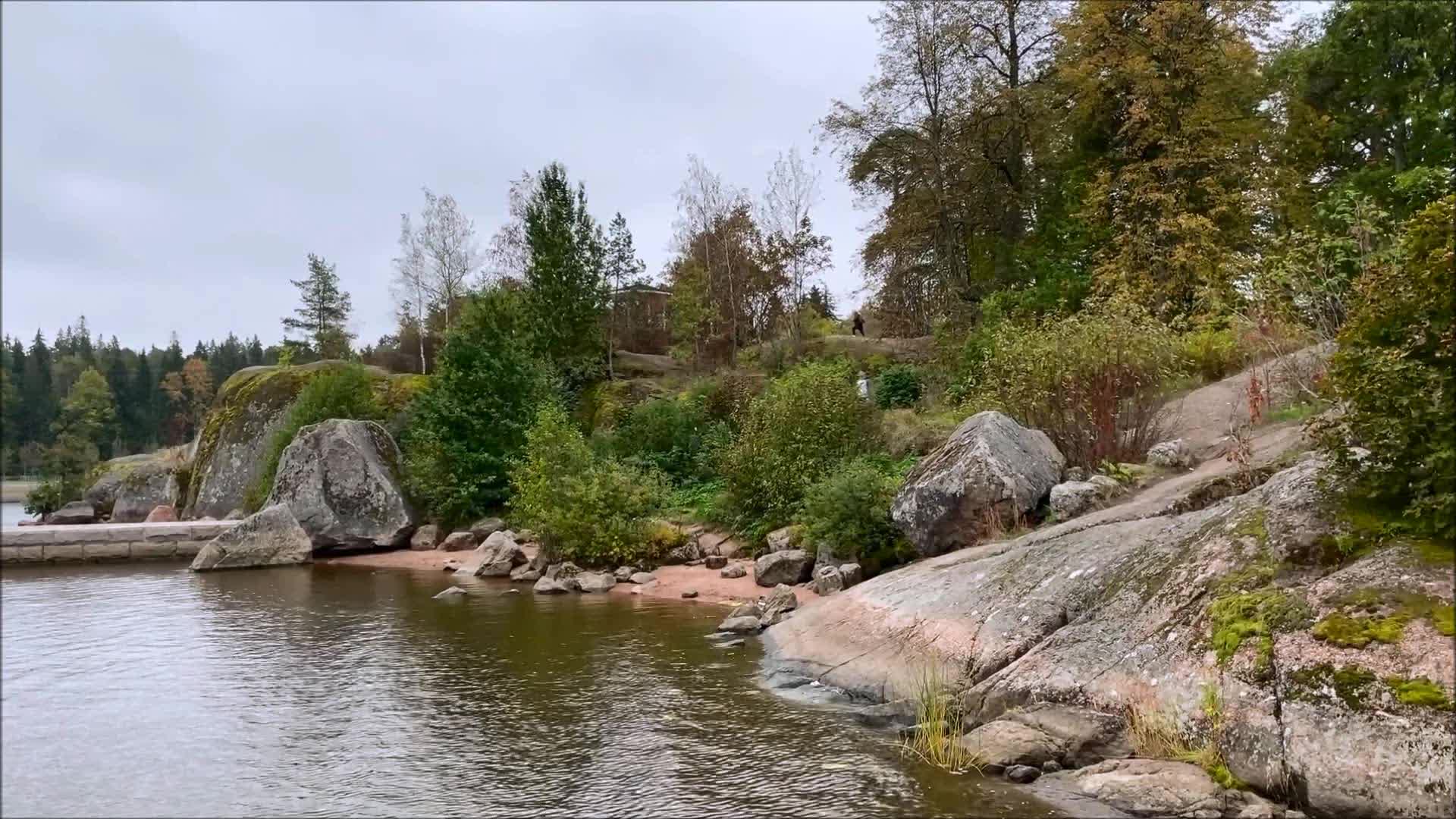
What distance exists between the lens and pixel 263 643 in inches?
544

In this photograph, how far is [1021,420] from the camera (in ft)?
58.6

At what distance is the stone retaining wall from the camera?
24438 millimetres

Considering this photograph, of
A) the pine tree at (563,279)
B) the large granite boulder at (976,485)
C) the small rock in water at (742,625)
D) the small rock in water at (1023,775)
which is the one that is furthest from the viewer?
the pine tree at (563,279)

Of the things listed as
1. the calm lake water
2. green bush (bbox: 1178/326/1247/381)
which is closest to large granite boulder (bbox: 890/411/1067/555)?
the calm lake water

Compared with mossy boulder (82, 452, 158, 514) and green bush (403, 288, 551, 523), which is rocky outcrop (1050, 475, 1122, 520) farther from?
mossy boulder (82, 452, 158, 514)

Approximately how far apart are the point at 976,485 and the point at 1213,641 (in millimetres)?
6999

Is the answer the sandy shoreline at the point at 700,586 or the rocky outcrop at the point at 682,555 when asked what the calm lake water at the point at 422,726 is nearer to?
the sandy shoreline at the point at 700,586

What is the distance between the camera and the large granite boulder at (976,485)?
14.8m

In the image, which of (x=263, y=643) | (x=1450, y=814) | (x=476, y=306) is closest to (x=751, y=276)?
(x=476, y=306)

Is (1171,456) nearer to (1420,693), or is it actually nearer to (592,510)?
(1420,693)

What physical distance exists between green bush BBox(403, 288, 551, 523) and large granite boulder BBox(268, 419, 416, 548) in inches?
38.3

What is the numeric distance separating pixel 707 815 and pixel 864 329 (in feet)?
118

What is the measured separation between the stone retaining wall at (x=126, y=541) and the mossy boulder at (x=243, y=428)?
5.73m

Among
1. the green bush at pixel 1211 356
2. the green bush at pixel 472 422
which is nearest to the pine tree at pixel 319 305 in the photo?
the green bush at pixel 472 422
